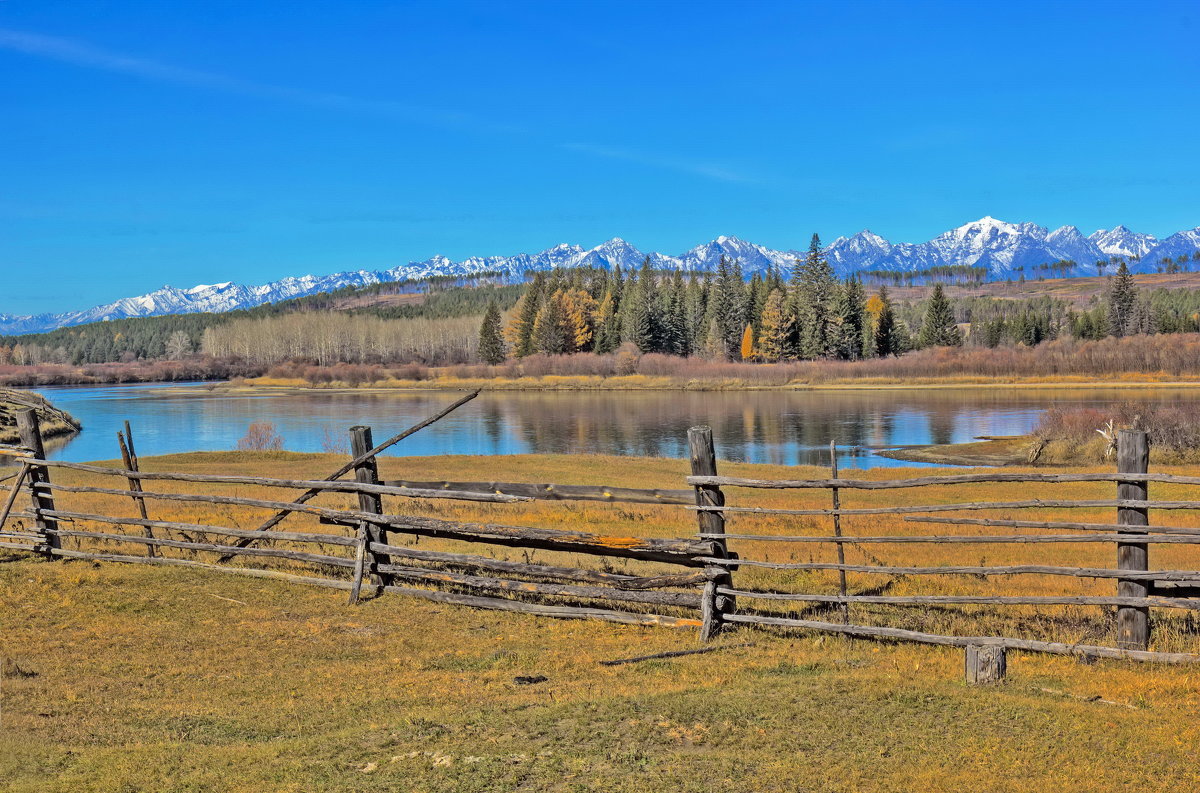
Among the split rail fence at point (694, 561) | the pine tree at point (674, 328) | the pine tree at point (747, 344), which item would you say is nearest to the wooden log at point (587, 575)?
the split rail fence at point (694, 561)

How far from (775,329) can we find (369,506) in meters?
106

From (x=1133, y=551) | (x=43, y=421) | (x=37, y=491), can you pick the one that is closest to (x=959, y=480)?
(x=1133, y=551)

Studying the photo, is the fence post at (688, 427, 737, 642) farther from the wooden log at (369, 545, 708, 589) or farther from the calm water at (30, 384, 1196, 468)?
the calm water at (30, 384, 1196, 468)

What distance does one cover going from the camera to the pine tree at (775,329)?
113 meters

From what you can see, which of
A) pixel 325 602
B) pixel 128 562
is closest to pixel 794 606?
pixel 325 602

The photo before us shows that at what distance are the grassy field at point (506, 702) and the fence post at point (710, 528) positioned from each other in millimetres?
284

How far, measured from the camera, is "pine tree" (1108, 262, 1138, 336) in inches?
5404

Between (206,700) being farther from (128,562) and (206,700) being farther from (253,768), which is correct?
(128,562)

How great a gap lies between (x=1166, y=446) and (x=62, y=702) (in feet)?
119

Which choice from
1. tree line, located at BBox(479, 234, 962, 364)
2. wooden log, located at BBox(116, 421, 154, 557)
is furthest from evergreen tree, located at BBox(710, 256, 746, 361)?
wooden log, located at BBox(116, 421, 154, 557)

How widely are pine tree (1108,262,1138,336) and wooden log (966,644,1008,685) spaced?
490 ft

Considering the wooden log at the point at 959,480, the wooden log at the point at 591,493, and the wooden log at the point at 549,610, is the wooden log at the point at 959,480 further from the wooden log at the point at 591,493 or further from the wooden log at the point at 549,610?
the wooden log at the point at 549,610

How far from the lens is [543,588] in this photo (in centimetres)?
1042

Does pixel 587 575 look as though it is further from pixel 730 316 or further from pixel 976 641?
pixel 730 316
